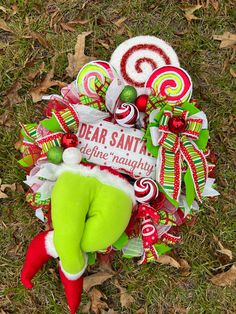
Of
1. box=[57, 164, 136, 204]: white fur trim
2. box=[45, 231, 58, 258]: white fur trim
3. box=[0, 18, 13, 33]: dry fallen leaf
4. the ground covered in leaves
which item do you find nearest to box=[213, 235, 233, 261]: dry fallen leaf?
the ground covered in leaves

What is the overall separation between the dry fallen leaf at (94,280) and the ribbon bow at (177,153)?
2.38 ft

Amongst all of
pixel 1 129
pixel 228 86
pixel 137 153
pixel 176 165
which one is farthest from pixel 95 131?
Result: pixel 228 86

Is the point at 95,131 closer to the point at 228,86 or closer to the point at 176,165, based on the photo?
the point at 176,165

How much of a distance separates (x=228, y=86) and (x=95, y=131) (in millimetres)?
931

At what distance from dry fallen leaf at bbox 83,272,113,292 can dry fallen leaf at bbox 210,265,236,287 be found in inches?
25.3

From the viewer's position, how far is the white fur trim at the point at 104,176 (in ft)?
7.30

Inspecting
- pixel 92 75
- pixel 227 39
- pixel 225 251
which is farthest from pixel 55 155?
pixel 227 39

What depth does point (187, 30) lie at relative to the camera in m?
2.76

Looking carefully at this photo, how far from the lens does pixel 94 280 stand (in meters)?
2.64

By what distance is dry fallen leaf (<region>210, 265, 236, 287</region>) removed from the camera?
263 centimetres

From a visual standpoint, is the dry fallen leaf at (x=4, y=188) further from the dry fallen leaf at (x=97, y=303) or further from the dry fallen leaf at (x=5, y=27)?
the dry fallen leaf at (x=5, y=27)

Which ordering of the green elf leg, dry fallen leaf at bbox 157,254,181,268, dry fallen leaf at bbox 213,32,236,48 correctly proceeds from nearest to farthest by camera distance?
the green elf leg → dry fallen leaf at bbox 157,254,181,268 → dry fallen leaf at bbox 213,32,236,48

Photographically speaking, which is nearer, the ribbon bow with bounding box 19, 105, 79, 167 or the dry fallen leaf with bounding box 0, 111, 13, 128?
the ribbon bow with bounding box 19, 105, 79, 167

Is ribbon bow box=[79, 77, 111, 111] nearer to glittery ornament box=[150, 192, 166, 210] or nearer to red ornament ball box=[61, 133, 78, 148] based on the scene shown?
red ornament ball box=[61, 133, 78, 148]
